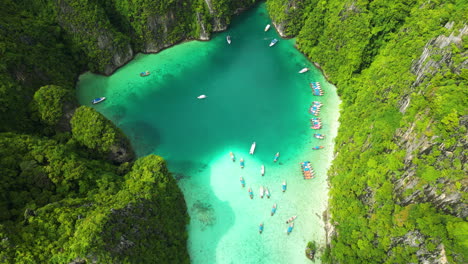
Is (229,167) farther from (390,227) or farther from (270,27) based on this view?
(270,27)

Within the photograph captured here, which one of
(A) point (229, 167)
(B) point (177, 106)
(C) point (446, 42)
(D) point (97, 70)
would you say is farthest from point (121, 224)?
(C) point (446, 42)

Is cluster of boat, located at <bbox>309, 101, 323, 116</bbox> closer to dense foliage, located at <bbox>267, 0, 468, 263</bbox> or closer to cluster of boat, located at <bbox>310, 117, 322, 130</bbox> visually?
cluster of boat, located at <bbox>310, 117, 322, 130</bbox>

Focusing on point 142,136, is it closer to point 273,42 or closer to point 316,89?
point 316,89

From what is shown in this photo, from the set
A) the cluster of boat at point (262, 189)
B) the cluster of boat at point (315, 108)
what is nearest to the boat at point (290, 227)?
the cluster of boat at point (262, 189)

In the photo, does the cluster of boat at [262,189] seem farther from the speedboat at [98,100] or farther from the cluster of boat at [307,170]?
the speedboat at [98,100]

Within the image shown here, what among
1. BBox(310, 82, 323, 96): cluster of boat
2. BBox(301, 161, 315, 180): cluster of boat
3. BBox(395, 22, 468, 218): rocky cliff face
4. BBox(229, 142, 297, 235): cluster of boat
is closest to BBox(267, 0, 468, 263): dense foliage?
BBox(395, 22, 468, 218): rocky cliff face

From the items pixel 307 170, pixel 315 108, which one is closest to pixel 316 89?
pixel 315 108
